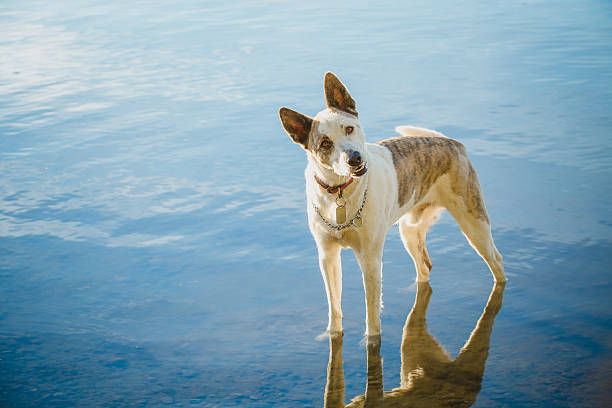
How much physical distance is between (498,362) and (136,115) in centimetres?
645

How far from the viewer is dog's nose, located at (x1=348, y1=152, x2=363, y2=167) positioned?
11.5 feet

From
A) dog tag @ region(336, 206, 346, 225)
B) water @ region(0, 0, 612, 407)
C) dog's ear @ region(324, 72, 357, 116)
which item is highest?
dog's ear @ region(324, 72, 357, 116)

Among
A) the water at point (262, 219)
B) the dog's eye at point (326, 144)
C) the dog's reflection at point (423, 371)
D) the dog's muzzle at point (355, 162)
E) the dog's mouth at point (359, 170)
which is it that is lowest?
the dog's reflection at point (423, 371)

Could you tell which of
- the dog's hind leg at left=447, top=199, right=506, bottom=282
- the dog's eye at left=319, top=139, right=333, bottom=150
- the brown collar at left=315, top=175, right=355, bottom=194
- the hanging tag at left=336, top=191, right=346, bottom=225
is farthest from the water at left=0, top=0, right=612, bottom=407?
the dog's eye at left=319, top=139, right=333, bottom=150

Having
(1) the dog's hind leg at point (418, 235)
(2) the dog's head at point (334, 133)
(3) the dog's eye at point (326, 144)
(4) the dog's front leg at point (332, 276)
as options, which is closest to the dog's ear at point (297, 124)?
(2) the dog's head at point (334, 133)

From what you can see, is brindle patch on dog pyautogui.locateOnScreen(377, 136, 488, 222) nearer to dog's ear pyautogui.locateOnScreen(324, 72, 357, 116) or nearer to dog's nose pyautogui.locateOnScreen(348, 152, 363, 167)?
dog's ear pyautogui.locateOnScreen(324, 72, 357, 116)

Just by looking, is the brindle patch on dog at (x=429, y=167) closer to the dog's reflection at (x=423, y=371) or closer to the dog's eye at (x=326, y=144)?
the dog's eye at (x=326, y=144)

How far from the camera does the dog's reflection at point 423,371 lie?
382 cm

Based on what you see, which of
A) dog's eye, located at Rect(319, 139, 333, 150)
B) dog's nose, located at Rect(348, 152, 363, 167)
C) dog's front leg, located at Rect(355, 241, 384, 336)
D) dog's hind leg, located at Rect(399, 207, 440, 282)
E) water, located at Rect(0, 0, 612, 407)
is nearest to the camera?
dog's nose, located at Rect(348, 152, 363, 167)

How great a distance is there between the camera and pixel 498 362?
4121 mm

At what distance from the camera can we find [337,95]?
12.3ft

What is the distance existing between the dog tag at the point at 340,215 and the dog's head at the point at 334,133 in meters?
0.27

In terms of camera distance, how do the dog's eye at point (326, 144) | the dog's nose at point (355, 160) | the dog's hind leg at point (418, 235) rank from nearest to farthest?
the dog's nose at point (355, 160) → the dog's eye at point (326, 144) → the dog's hind leg at point (418, 235)

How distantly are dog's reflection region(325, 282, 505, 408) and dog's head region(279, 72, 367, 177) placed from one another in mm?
1213
